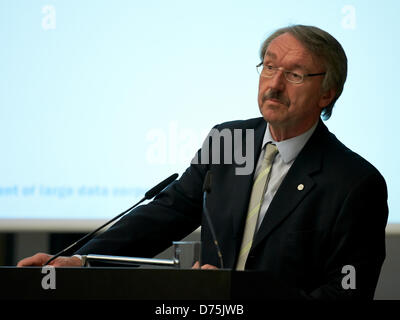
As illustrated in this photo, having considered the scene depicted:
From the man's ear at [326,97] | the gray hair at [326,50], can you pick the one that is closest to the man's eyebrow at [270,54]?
the gray hair at [326,50]

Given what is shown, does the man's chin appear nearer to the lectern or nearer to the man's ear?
the man's ear

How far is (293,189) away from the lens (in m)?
2.62

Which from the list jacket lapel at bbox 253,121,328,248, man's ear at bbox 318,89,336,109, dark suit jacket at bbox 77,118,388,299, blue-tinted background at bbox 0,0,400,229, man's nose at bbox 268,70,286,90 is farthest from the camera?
blue-tinted background at bbox 0,0,400,229

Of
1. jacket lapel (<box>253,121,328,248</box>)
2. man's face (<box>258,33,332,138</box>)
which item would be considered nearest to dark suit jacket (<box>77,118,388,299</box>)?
jacket lapel (<box>253,121,328,248</box>)

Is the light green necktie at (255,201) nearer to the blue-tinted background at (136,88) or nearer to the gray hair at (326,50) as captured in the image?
the gray hair at (326,50)

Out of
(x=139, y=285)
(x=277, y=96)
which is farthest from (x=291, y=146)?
(x=139, y=285)

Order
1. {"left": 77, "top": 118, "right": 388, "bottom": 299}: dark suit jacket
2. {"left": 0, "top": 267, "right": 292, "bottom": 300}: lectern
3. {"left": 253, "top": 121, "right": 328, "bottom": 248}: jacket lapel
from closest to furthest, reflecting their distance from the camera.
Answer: {"left": 0, "top": 267, "right": 292, "bottom": 300}: lectern < {"left": 77, "top": 118, "right": 388, "bottom": 299}: dark suit jacket < {"left": 253, "top": 121, "right": 328, "bottom": 248}: jacket lapel

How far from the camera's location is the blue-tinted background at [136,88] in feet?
13.3

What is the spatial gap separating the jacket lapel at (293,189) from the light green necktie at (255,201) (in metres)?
0.08

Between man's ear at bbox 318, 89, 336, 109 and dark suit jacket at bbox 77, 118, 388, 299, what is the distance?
0.09 meters

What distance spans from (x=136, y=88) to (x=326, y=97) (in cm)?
156

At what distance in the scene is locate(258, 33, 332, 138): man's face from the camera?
268 cm

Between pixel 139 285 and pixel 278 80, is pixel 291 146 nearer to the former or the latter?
pixel 278 80
